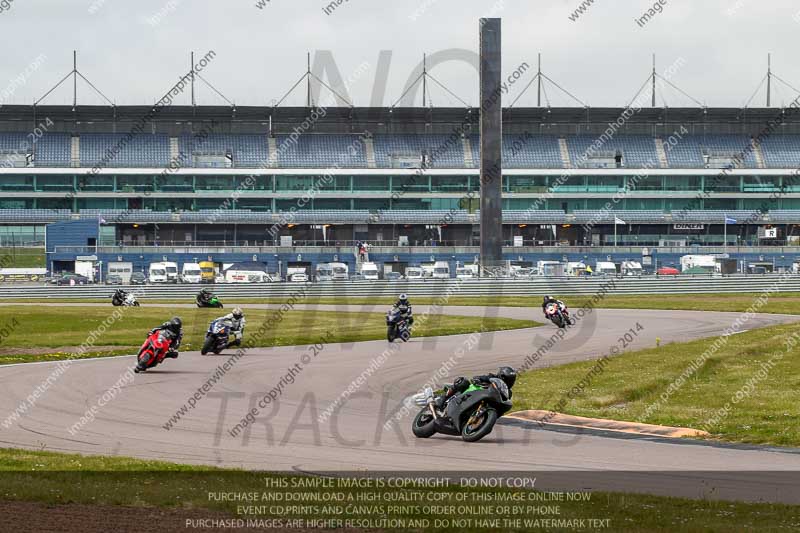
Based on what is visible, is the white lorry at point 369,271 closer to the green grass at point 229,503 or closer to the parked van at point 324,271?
the parked van at point 324,271

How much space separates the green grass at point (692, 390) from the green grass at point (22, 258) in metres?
69.6

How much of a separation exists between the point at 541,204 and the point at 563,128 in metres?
12.8

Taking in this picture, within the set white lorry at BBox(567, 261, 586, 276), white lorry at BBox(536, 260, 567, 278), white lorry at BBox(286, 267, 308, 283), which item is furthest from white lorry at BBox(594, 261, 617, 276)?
white lorry at BBox(286, 267, 308, 283)

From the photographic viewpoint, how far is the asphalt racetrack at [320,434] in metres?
13.6

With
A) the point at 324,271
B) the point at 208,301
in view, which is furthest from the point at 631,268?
the point at 208,301

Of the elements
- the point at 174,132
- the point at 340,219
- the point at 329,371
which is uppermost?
the point at 174,132

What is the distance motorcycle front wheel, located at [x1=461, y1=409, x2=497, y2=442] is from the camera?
16109 millimetres

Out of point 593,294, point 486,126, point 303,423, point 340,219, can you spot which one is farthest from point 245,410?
point 340,219

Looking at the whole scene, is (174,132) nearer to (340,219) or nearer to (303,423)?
(340,219)

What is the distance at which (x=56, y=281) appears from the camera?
254 feet

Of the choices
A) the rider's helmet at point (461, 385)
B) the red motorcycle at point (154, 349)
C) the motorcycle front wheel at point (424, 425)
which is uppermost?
the rider's helmet at point (461, 385)

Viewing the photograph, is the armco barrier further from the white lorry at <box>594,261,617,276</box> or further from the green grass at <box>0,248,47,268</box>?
the green grass at <box>0,248,47,268</box>

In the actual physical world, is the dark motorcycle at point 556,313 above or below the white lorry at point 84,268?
below

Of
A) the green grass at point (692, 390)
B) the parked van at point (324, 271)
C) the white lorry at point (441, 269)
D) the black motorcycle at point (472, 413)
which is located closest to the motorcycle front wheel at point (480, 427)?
the black motorcycle at point (472, 413)
